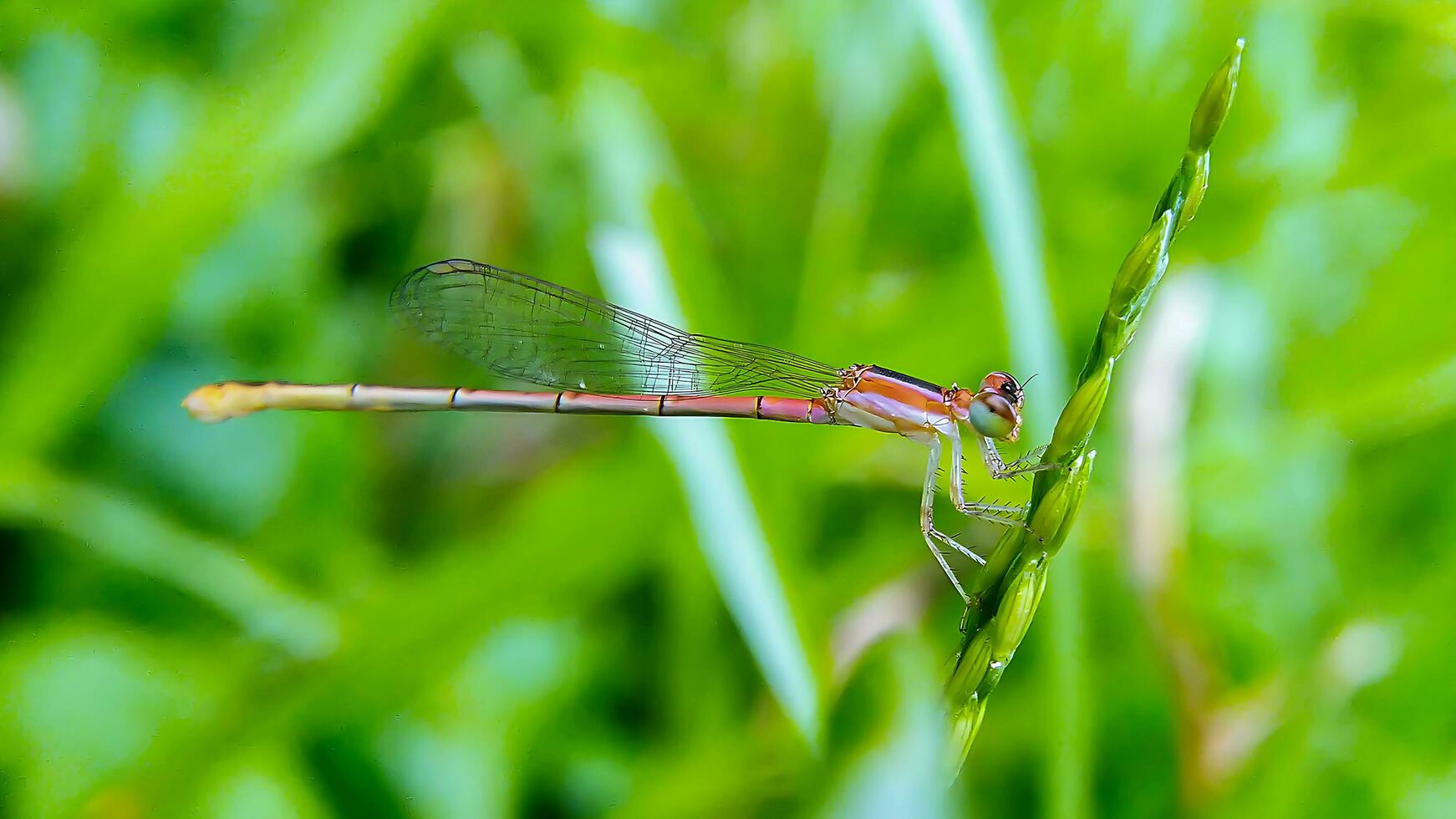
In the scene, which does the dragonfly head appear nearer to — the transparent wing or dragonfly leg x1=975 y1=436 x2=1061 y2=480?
dragonfly leg x1=975 y1=436 x2=1061 y2=480

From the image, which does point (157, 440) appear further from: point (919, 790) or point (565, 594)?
point (919, 790)

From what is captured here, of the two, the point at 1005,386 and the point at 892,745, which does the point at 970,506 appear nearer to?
the point at 1005,386

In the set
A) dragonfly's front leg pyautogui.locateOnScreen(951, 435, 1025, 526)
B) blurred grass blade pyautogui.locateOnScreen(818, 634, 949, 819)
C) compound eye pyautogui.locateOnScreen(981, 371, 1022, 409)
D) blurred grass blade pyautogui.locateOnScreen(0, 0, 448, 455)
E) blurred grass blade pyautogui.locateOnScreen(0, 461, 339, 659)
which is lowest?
blurred grass blade pyautogui.locateOnScreen(818, 634, 949, 819)

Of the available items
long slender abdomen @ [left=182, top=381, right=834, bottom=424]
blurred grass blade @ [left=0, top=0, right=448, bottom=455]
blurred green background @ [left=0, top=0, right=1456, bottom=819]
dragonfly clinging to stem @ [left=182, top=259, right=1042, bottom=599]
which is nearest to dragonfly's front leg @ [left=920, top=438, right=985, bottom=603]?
dragonfly clinging to stem @ [left=182, top=259, right=1042, bottom=599]

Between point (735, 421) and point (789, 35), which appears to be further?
point (789, 35)

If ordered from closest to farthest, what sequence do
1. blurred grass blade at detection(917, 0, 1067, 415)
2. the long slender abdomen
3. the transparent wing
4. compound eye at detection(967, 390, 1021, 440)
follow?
compound eye at detection(967, 390, 1021, 440), blurred grass blade at detection(917, 0, 1067, 415), the transparent wing, the long slender abdomen

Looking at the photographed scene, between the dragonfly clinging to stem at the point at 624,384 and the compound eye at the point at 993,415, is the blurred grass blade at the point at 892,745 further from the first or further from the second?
the compound eye at the point at 993,415

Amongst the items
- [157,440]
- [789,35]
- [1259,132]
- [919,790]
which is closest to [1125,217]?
[1259,132]

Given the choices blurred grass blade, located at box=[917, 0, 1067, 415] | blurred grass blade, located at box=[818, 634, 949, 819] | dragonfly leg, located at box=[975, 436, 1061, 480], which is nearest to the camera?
A: blurred grass blade, located at box=[818, 634, 949, 819]

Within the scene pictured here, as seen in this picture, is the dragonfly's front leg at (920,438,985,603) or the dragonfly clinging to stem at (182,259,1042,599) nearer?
the dragonfly's front leg at (920,438,985,603)

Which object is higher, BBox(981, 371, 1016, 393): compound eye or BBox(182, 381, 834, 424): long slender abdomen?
BBox(182, 381, 834, 424): long slender abdomen
